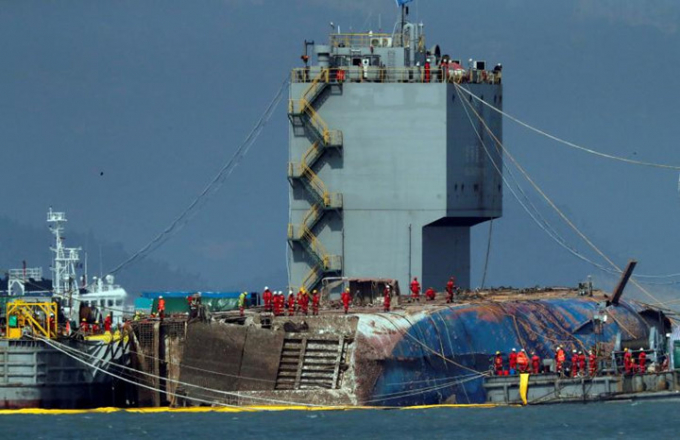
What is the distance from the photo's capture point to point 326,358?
90188mm

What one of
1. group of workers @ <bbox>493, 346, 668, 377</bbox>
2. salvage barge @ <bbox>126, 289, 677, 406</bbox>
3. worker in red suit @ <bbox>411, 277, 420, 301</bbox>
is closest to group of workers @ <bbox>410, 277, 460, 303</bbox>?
worker in red suit @ <bbox>411, 277, 420, 301</bbox>

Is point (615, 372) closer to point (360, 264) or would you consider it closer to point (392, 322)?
point (392, 322)

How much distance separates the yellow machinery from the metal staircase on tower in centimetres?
1671

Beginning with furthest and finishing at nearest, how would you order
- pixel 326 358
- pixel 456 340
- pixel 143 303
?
pixel 143 303
pixel 456 340
pixel 326 358

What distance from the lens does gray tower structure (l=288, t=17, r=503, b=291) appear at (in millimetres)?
104812

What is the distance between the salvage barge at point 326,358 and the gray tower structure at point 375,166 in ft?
32.2

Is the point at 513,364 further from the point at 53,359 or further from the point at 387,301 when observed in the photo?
the point at 53,359


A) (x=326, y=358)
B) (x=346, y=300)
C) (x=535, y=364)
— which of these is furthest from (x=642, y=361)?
(x=326, y=358)

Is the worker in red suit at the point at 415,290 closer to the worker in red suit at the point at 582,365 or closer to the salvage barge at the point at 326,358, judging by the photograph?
the salvage barge at the point at 326,358

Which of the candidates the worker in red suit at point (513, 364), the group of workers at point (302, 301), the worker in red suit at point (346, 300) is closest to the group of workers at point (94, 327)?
the group of workers at point (302, 301)

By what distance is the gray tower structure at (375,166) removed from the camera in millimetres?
104812

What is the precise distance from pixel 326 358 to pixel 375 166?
1671 centimetres

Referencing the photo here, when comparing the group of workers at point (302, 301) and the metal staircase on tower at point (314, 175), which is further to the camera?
the metal staircase on tower at point (314, 175)

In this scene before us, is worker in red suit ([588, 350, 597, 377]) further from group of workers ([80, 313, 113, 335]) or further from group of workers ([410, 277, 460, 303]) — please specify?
group of workers ([80, 313, 113, 335])
